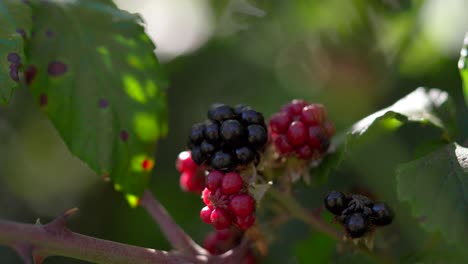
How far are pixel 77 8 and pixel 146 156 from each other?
1.80ft

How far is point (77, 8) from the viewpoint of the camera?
221cm

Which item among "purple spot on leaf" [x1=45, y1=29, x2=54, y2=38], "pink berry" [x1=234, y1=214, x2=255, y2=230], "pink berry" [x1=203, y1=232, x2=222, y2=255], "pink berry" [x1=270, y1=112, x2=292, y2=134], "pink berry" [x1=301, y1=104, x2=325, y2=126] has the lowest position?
"pink berry" [x1=203, y1=232, x2=222, y2=255]

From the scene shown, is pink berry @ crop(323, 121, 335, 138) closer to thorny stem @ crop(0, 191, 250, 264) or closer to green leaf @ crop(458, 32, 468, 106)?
green leaf @ crop(458, 32, 468, 106)

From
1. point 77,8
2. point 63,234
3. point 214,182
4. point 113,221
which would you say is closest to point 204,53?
point 113,221

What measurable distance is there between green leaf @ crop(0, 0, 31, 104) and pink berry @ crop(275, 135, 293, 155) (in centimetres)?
76

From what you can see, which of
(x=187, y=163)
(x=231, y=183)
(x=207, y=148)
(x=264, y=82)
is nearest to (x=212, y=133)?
(x=207, y=148)

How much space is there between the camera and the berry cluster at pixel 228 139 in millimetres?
1837

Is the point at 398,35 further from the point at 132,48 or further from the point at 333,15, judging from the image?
the point at 132,48

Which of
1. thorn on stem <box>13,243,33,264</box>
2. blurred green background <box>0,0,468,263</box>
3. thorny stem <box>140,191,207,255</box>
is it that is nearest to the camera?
thorn on stem <box>13,243,33,264</box>

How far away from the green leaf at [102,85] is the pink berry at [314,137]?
1.60 ft

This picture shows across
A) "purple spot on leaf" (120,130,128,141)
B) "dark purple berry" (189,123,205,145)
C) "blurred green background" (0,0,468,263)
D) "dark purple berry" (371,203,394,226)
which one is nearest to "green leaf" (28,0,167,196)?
"purple spot on leaf" (120,130,128,141)

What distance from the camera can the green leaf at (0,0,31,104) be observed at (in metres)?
1.80

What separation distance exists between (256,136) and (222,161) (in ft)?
0.39

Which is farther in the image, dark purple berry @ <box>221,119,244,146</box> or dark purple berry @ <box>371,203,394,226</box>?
dark purple berry @ <box>221,119,244,146</box>
